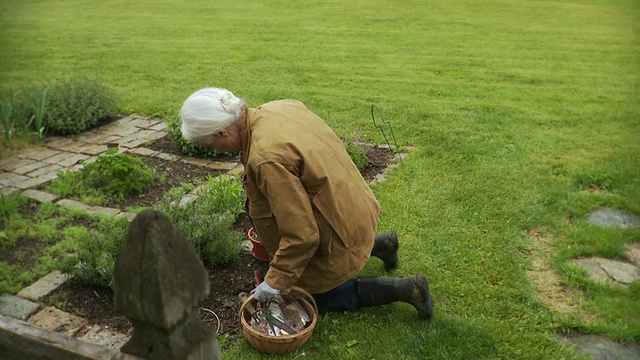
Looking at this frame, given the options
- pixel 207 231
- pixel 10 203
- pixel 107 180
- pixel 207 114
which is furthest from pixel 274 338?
pixel 10 203

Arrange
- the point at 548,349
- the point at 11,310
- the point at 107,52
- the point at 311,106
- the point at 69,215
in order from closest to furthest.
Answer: the point at 548,349 → the point at 11,310 → the point at 69,215 → the point at 311,106 → the point at 107,52

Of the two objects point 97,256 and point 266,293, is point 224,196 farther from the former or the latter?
point 266,293

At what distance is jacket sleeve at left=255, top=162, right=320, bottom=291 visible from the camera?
9.28 ft

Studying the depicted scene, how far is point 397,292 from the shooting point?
343 centimetres

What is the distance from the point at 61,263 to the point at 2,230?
3.05ft

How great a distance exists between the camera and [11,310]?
3484 mm

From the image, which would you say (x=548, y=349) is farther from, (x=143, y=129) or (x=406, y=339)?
(x=143, y=129)

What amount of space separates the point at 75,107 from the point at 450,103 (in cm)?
503

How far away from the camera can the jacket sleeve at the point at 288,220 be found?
111 inches

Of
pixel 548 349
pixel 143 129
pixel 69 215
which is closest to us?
pixel 548 349

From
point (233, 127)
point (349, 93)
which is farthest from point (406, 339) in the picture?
point (349, 93)

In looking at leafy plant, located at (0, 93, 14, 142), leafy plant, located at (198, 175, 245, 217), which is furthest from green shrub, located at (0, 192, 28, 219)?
leafy plant, located at (198, 175, 245, 217)

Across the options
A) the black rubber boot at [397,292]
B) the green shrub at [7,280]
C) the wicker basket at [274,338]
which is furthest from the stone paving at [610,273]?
the green shrub at [7,280]

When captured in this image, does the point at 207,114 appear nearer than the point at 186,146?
Yes
